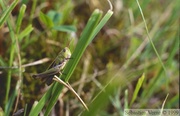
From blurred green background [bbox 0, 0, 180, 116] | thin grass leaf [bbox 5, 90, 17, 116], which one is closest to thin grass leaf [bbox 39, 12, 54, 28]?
blurred green background [bbox 0, 0, 180, 116]

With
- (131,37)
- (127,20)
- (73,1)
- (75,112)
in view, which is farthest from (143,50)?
(75,112)

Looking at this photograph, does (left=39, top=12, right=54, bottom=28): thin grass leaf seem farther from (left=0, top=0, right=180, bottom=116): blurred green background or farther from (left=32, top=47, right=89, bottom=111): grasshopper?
(left=32, top=47, right=89, bottom=111): grasshopper

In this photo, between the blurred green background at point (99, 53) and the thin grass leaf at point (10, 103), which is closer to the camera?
the thin grass leaf at point (10, 103)

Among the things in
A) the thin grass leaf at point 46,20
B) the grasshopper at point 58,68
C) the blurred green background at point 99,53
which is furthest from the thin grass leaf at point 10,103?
the thin grass leaf at point 46,20

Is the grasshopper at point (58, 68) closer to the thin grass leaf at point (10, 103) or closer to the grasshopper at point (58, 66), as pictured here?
the grasshopper at point (58, 66)

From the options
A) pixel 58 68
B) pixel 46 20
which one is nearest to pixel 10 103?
pixel 58 68

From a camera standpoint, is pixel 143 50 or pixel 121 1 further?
pixel 121 1

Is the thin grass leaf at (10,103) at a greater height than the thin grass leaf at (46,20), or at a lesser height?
lesser

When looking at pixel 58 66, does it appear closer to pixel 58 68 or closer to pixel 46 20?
pixel 58 68

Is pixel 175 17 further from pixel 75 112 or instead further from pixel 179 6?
pixel 75 112
